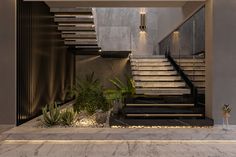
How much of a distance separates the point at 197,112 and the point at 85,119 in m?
2.54

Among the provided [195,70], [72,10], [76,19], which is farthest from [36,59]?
[195,70]

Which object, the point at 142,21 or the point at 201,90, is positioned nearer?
the point at 201,90

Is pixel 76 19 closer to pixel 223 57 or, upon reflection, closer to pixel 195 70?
pixel 195 70

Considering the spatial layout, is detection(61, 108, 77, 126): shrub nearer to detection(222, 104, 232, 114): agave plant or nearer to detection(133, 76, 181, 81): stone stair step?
detection(222, 104, 232, 114): agave plant

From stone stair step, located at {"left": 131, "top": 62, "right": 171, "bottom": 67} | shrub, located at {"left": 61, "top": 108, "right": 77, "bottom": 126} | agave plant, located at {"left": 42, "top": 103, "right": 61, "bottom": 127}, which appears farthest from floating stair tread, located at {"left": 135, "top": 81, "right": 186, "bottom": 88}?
agave plant, located at {"left": 42, "top": 103, "right": 61, "bottom": 127}

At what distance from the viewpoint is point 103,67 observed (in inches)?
614

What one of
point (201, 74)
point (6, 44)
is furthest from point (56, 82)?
point (201, 74)

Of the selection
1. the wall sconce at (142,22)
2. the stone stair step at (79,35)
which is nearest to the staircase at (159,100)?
the stone stair step at (79,35)

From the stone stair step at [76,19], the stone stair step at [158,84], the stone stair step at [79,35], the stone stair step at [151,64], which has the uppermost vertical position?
the stone stair step at [76,19]

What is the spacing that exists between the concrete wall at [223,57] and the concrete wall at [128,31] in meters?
7.44

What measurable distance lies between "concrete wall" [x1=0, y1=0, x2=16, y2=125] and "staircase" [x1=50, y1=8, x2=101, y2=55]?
2.60m

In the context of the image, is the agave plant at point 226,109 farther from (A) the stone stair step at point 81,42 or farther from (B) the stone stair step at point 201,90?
(A) the stone stair step at point 81,42

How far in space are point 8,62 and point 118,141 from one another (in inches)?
112

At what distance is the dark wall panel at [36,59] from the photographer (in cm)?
694
